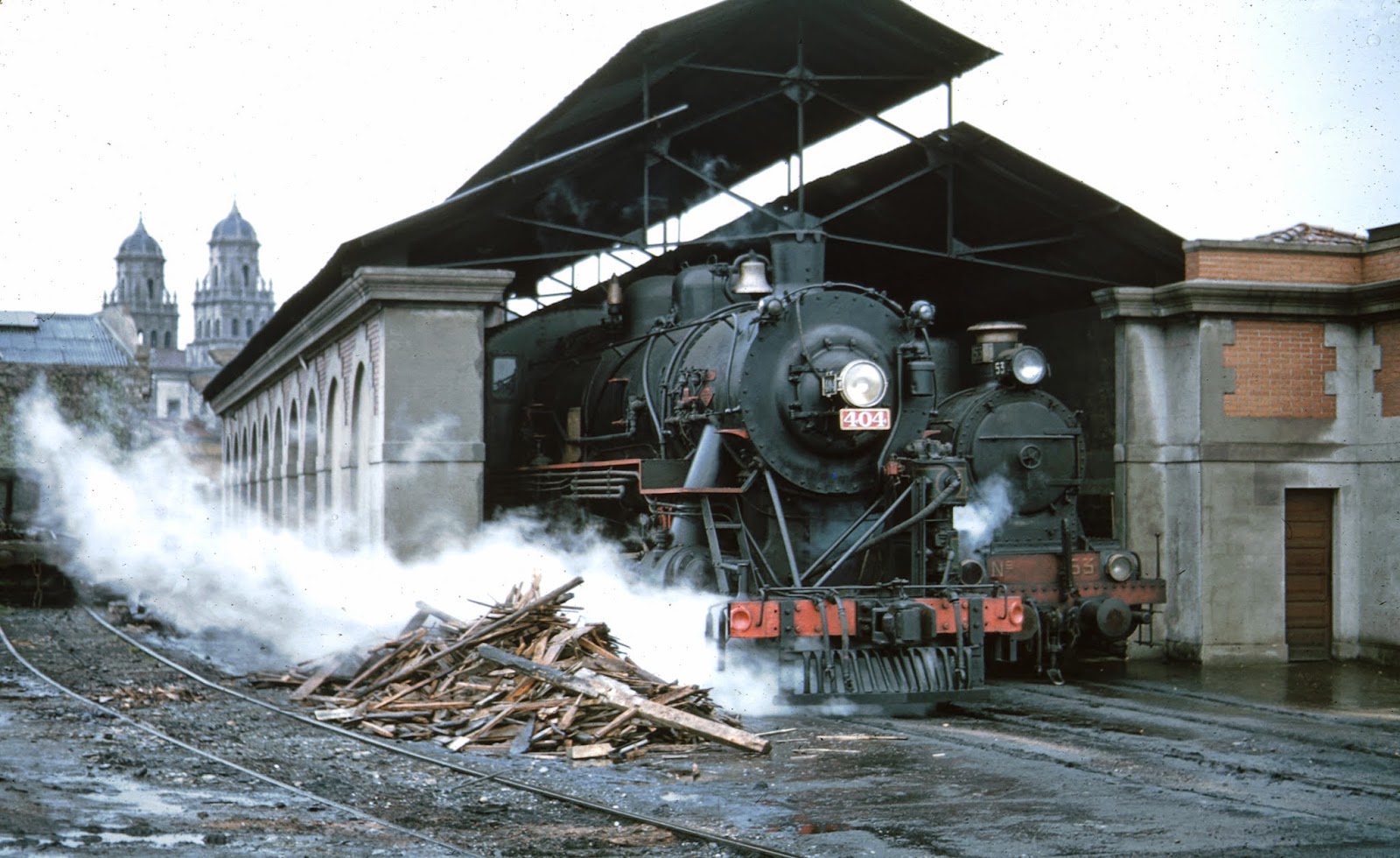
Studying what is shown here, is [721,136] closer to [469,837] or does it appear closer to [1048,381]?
[1048,381]

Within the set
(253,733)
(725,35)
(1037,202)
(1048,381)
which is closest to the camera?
(253,733)

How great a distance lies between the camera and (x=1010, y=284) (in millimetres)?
17734

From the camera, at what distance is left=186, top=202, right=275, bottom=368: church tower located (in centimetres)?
14075

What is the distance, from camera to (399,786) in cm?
795

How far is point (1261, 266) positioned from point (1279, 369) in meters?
1.00

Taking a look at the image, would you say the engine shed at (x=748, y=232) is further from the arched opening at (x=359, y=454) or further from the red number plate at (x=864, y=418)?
the red number plate at (x=864, y=418)

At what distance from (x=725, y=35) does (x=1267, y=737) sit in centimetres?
772

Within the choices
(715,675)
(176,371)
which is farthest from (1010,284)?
(176,371)

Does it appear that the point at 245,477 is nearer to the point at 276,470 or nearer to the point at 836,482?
the point at 276,470

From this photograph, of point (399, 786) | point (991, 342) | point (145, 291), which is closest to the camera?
point (399, 786)

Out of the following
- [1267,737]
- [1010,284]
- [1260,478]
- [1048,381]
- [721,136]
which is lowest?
[1267,737]

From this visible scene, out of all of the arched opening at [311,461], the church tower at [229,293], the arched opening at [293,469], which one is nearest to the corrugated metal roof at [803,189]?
the arched opening at [311,461]

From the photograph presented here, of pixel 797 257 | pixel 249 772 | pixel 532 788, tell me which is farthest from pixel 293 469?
pixel 532 788

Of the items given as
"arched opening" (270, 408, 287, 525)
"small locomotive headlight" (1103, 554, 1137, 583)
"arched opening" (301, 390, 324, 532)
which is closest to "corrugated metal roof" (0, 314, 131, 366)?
"arched opening" (270, 408, 287, 525)
